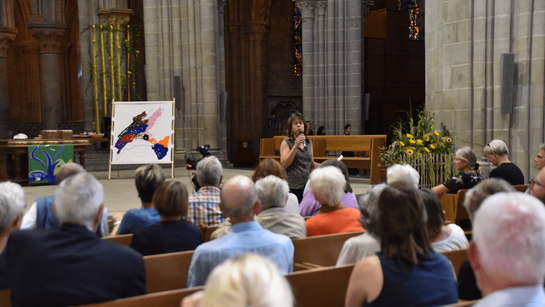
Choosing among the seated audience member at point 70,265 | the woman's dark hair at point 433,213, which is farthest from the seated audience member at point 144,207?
the woman's dark hair at point 433,213

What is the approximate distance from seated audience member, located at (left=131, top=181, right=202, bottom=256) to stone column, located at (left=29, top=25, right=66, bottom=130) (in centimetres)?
1865

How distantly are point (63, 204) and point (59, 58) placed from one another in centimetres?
1975

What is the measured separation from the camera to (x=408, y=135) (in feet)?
25.1

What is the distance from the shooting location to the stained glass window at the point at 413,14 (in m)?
19.1

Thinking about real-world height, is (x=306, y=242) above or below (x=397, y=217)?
below

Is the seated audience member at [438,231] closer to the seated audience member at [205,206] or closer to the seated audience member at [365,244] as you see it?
the seated audience member at [365,244]

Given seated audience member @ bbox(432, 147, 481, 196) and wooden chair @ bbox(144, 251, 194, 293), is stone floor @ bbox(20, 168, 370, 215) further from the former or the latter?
wooden chair @ bbox(144, 251, 194, 293)

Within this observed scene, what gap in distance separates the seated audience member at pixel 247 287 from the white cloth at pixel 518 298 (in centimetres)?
53

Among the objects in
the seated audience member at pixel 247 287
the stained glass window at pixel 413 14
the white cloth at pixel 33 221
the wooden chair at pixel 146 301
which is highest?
the stained glass window at pixel 413 14

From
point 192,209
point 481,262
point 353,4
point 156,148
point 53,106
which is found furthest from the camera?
point 53,106

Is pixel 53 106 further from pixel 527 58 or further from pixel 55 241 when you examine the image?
pixel 55 241

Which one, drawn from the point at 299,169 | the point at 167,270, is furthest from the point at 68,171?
the point at 299,169


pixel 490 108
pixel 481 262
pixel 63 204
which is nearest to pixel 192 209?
pixel 63 204

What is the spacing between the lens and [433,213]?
2.87 m
